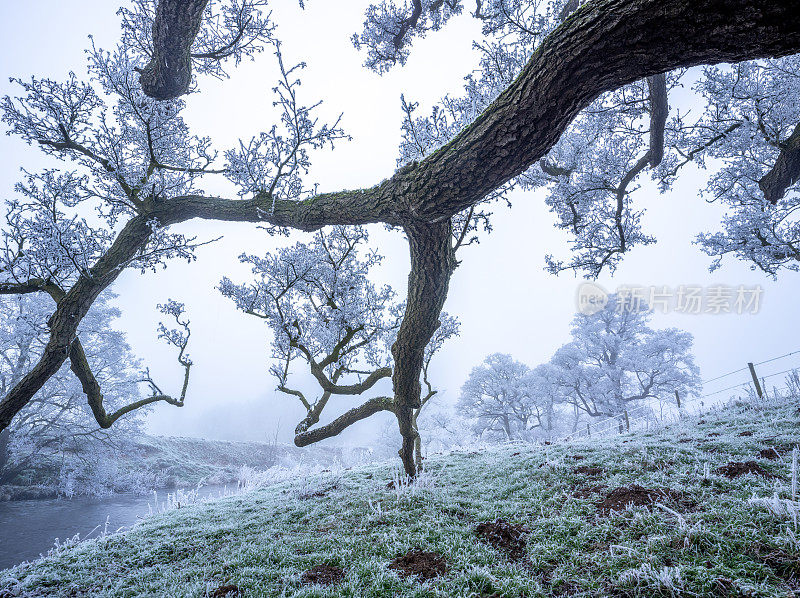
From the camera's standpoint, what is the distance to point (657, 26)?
6.70ft

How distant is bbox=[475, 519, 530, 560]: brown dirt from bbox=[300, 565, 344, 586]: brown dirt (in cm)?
175

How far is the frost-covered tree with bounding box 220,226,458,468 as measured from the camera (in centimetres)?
738

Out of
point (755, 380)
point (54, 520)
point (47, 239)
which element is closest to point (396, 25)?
point (47, 239)

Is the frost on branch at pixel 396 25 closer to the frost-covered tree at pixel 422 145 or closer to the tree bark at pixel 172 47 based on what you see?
the frost-covered tree at pixel 422 145

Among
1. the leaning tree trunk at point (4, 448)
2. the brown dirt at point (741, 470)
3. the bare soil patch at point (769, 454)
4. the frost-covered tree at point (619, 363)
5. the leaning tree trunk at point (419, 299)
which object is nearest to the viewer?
the leaning tree trunk at point (419, 299)

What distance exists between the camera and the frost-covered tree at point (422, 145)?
2289 millimetres

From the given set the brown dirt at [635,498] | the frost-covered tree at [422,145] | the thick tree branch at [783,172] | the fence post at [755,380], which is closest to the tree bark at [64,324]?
the frost-covered tree at [422,145]

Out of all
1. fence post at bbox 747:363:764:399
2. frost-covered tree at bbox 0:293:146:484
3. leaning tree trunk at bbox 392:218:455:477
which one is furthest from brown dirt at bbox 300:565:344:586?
frost-covered tree at bbox 0:293:146:484

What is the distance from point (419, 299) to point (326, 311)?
3.33 m

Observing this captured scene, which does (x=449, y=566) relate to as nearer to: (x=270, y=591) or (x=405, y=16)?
(x=270, y=591)

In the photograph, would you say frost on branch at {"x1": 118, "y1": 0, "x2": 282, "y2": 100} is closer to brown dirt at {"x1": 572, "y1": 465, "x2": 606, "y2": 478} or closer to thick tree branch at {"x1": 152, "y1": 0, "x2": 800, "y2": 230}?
thick tree branch at {"x1": 152, "y1": 0, "x2": 800, "y2": 230}

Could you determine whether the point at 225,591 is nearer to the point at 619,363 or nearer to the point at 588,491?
the point at 588,491

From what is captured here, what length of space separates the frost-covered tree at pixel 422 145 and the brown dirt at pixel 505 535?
261 centimetres

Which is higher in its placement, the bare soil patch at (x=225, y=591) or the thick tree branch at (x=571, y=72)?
the thick tree branch at (x=571, y=72)
